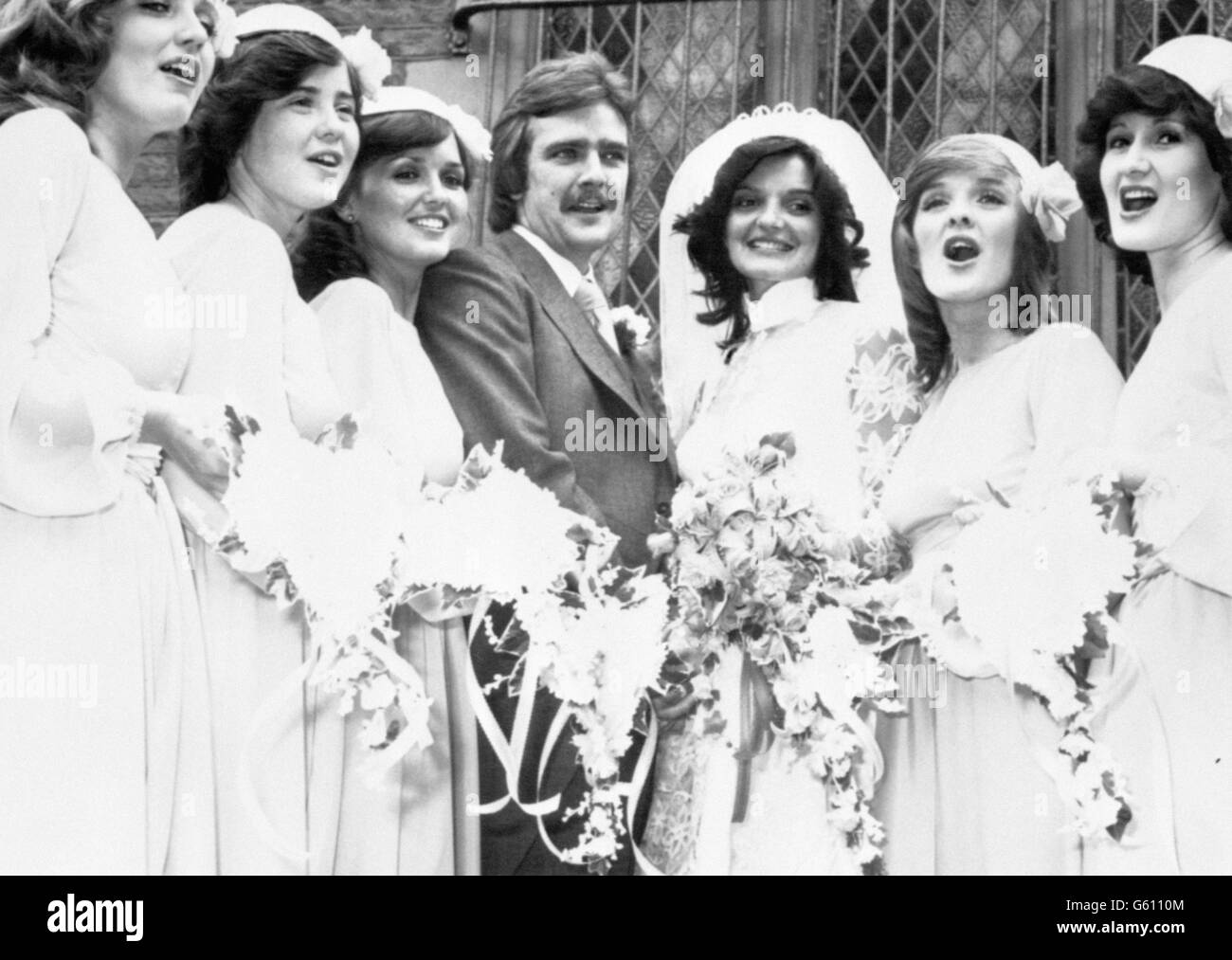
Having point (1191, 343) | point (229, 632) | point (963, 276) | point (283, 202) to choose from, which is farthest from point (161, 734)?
point (1191, 343)

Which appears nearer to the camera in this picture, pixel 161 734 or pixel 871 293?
pixel 161 734

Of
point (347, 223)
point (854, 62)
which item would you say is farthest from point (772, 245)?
point (347, 223)

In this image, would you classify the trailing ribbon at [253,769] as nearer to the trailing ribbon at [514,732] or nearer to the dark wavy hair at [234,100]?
the trailing ribbon at [514,732]

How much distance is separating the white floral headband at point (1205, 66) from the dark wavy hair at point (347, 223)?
146cm

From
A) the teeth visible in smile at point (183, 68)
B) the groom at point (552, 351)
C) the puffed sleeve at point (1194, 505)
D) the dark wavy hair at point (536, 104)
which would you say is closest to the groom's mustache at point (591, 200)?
the groom at point (552, 351)

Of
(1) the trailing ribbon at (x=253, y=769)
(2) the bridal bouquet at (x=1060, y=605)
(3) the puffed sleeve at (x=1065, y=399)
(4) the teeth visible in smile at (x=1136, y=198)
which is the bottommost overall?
(1) the trailing ribbon at (x=253, y=769)

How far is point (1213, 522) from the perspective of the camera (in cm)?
422

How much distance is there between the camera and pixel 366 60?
452 centimetres

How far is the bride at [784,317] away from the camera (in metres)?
4.50

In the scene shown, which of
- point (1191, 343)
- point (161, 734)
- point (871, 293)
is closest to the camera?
point (161, 734)

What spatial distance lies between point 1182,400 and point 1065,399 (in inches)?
8.8

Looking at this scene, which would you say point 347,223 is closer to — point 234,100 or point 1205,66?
point 234,100
